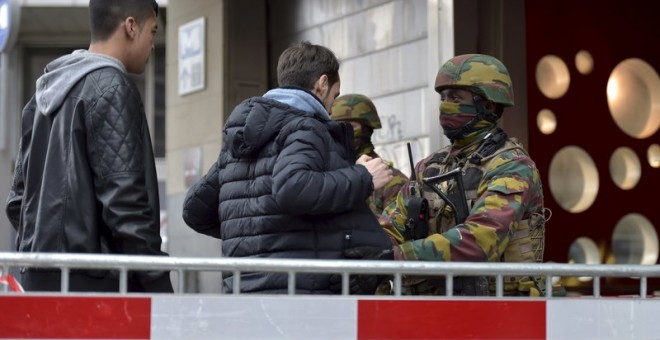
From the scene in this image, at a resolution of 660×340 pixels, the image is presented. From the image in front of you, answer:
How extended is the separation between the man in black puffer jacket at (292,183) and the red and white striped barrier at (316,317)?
1.92 feet

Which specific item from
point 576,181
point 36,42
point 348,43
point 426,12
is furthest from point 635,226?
point 36,42

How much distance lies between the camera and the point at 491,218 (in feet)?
13.0

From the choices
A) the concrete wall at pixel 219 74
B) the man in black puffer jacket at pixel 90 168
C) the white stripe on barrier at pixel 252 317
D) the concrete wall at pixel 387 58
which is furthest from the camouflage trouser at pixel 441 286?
the concrete wall at pixel 219 74

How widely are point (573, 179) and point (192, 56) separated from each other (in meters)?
4.32

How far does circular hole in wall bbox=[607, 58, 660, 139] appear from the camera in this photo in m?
8.15

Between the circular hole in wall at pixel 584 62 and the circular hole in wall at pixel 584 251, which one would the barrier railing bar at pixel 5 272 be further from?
the circular hole in wall at pixel 584 62

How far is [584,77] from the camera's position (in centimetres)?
809

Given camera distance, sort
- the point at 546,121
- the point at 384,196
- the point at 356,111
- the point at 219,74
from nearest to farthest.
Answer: the point at 384,196, the point at 356,111, the point at 546,121, the point at 219,74

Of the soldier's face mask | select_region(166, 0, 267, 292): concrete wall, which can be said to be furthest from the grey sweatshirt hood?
select_region(166, 0, 267, 292): concrete wall

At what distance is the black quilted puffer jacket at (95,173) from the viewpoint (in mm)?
3422

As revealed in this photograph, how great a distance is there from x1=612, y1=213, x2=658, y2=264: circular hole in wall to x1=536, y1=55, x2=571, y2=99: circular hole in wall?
907 millimetres

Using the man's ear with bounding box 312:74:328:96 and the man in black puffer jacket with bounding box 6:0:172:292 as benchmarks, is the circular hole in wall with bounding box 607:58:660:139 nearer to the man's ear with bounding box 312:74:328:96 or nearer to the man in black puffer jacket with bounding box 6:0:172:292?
the man's ear with bounding box 312:74:328:96

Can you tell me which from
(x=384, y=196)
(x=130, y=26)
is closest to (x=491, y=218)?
(x=130, y=26)

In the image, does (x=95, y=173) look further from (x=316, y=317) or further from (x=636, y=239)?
(x=636, y=239)
